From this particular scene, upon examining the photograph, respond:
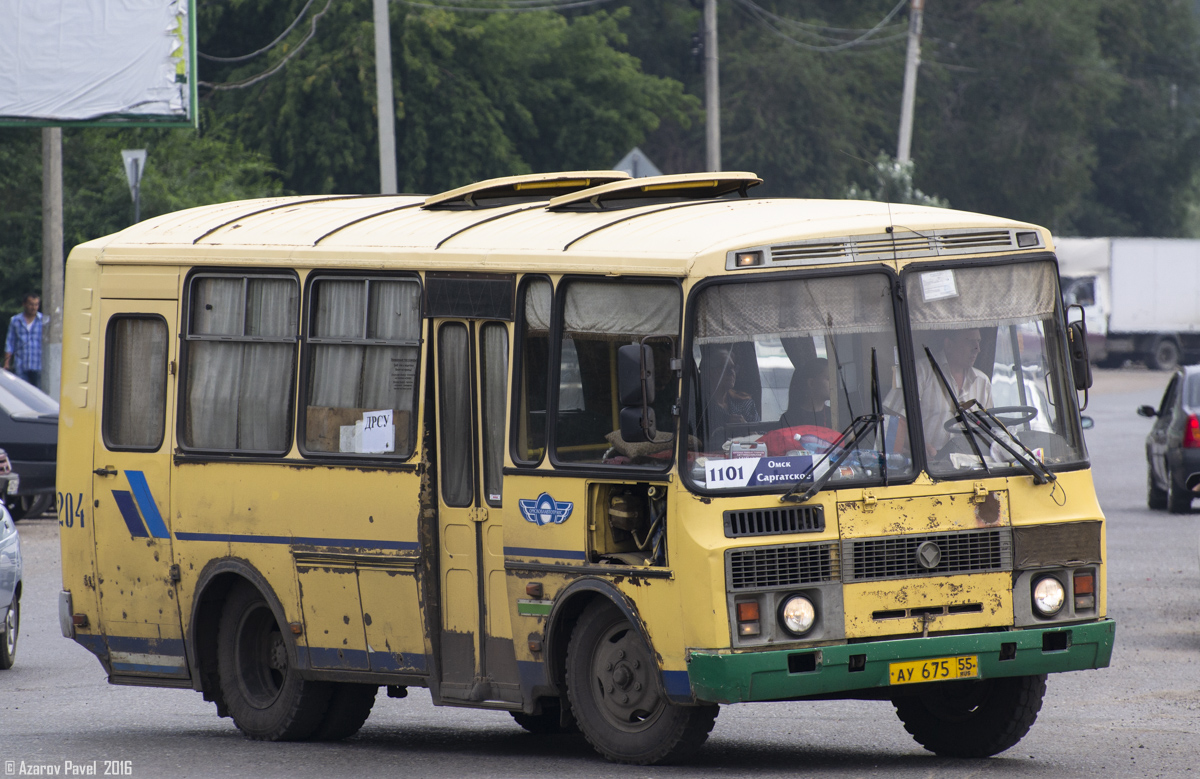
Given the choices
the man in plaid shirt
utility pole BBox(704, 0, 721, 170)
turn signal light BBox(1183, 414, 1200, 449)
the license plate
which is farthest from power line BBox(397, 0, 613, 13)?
the license plate

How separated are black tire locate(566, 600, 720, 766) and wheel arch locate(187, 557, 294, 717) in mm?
1908

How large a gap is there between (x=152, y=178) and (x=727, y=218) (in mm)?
26108

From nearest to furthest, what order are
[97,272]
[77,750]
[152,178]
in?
1. [77,750]
2. [97,272]
3. [152,178]

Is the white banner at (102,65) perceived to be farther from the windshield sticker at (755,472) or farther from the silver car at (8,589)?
the windshield sticker at (755,472)

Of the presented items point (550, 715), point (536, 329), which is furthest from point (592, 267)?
point (550, 715)

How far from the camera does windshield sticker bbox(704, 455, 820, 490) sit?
8.12m

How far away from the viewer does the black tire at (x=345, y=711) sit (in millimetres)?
10258

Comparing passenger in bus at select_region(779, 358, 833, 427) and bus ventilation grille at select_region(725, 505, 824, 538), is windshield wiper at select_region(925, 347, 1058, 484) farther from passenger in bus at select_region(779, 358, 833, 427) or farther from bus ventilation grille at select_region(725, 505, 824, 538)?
bus ventilation grille at select_region(725, 505, 824, 538)

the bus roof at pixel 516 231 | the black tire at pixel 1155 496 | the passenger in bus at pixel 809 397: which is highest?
the bus roof at pixel 516 231

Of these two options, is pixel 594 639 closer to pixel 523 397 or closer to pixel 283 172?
pixel 523 397

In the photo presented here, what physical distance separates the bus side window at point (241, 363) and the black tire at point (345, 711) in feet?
4.28

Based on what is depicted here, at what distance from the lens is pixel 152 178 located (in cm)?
3341

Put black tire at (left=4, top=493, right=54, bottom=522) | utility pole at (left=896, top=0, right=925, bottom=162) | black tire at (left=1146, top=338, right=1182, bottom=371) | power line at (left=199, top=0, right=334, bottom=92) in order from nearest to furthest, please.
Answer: black tire at (left=4, top=493, right=54, bottom=522), power line at (left=199, top=0, right=334, bottom=92), utility pole at (left=896, top=0, right=925, bottom=162), black tire at (left=1146, top=338, right=1182, bottom=371)

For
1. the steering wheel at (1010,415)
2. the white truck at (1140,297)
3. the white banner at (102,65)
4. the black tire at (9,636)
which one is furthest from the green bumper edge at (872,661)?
the white truck at (1140,297)
